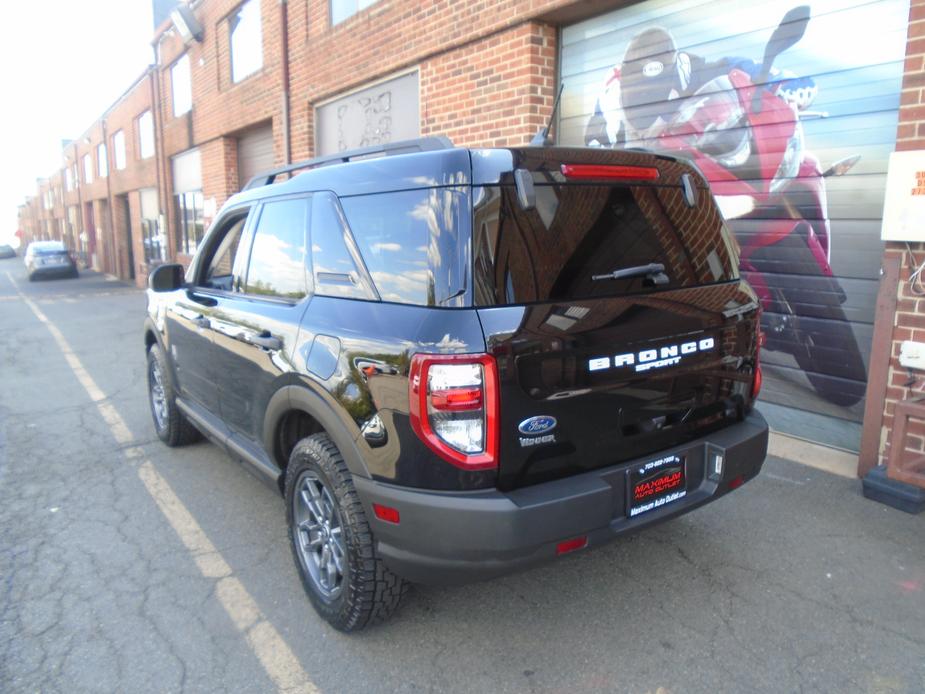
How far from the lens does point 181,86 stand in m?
17.1

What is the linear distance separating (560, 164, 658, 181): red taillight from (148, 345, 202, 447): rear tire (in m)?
3.45

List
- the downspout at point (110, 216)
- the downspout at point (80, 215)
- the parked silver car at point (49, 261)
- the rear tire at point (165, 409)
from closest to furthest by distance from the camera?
the rear tire at point (165, 409) → the downspout at point (110, 216) → the parked silver car at point (49, 261) → the downspout at point (80, 215)

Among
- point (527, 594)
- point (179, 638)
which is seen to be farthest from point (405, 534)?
point (179, 638)

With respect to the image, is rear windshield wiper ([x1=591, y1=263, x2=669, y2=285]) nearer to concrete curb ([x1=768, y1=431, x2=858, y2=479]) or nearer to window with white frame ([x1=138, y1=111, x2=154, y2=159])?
concrete curb ([x1=768, y1=431, x2=858, y2=479])

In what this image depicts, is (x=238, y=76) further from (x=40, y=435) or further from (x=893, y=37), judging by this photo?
(x=893, y=37)

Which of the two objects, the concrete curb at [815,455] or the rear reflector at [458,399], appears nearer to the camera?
the rear reflector at [458,399]

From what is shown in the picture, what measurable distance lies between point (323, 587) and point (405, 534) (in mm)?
774

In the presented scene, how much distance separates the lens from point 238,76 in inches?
523

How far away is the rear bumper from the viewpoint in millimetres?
2209

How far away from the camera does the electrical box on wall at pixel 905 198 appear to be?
3758 millimetres

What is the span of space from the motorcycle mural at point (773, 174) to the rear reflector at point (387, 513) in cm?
377

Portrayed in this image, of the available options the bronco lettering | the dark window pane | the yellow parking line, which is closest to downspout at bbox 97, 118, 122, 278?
the yellow parking line

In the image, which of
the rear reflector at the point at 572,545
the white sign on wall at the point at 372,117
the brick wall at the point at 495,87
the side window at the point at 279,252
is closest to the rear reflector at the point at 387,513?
the rear reflector at the point at 572,545

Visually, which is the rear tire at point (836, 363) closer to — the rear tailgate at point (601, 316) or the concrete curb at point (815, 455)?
the concrete curb at point (815, 455)
